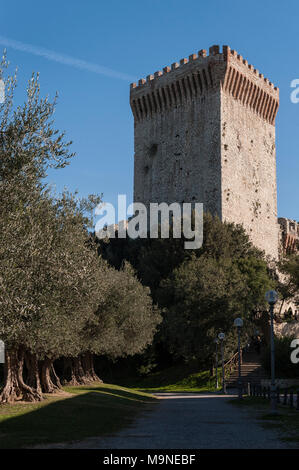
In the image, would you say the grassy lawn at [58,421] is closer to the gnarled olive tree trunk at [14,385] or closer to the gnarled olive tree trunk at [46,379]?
the gnarled olive tree trunk at [14,385]

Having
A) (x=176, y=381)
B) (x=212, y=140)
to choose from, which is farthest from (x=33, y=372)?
(x=212, y=140)

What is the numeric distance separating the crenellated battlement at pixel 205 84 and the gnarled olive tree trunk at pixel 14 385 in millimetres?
40420

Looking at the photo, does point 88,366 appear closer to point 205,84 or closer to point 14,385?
point 14,385

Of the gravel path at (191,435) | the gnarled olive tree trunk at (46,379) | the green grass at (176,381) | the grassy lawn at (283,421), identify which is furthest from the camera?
the green grass at (176,381)

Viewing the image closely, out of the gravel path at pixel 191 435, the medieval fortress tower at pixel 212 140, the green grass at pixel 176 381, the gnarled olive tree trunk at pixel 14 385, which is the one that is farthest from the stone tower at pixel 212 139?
the gravel path at pixel 191 435

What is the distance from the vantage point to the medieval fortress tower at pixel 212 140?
5484 cm

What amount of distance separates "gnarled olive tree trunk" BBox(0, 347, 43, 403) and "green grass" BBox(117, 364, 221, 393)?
65.7ft

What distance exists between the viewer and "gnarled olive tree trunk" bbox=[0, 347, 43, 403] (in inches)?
826

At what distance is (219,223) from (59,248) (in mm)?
33509

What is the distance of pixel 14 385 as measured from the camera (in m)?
21.7

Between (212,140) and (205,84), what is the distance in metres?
5.98

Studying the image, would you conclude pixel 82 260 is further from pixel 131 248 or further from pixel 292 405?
pixel 131 248

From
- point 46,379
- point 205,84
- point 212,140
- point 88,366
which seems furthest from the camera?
point 205,84

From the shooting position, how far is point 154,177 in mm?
59594
